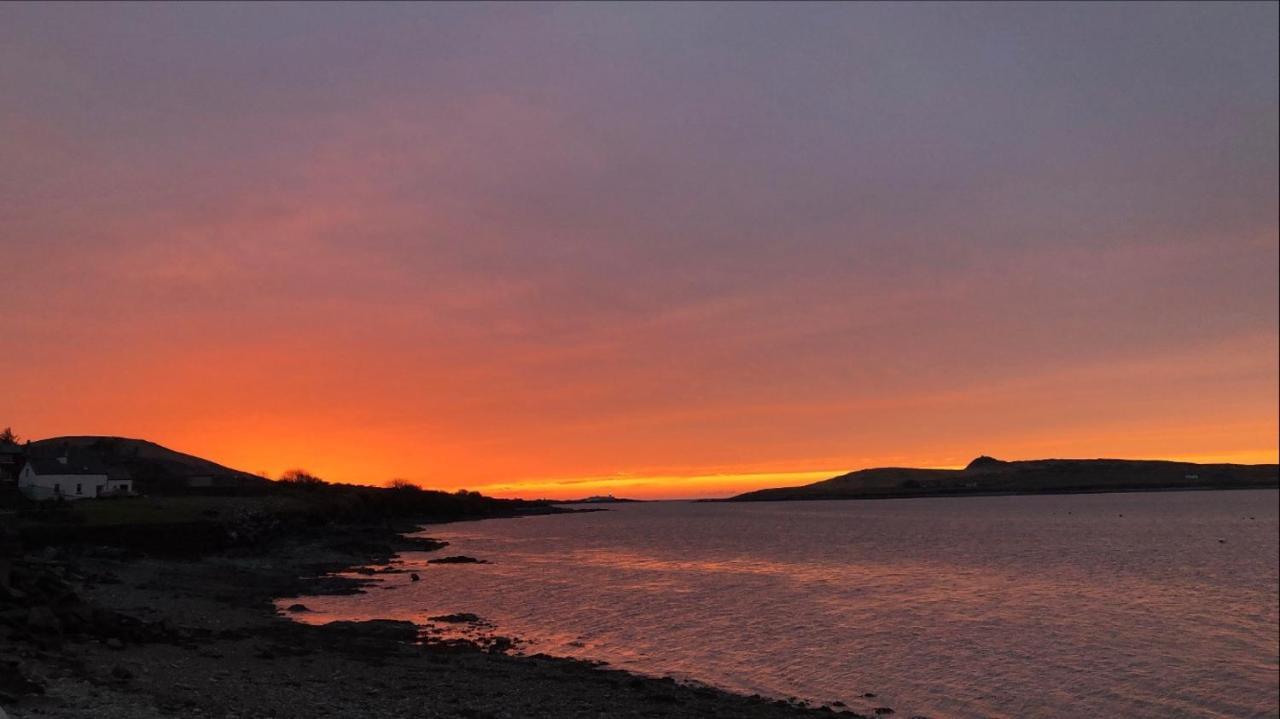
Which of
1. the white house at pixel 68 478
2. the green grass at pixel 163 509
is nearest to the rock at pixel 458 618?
the green grass at pixel 163 509

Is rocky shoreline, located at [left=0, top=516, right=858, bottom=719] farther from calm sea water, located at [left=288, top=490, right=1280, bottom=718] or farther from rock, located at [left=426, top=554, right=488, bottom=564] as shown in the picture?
rock, located at [left=426, top=554, right=488, bottom=564]

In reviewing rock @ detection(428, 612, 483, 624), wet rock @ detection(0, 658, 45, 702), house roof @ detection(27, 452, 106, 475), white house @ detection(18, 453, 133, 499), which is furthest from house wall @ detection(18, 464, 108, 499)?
wet rock @ detection(0, 658, 45, 702)

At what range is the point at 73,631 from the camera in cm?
2691

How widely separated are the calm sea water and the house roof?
43869 millimetres

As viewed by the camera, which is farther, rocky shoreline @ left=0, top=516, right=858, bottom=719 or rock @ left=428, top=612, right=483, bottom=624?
rock @ left=428, top=612, right=483, bottom=624

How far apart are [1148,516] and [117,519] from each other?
590 ft

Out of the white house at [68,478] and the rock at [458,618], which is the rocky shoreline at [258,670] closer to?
the rock at [458,618]

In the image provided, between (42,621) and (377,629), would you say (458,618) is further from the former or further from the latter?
(42,621)

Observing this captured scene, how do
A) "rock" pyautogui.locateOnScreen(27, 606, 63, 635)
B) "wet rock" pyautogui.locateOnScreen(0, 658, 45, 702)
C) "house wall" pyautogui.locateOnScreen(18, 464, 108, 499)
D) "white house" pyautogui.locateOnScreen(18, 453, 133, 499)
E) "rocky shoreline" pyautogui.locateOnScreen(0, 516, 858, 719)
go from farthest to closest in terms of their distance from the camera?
"white house" pyautogui.locateOnScreen(18, 453, 133, 499)
"house wall" pyautogui.locateOnScreen(18, 464, 108, 499)
"rock" pyautogui.locateOnScreen(27, 606, 63, 635)
"rocky shoreline" pyautogui.locateOnScreen(0, 516, 858, 719)
"wet rock" pyautogui.locateOnScreen(0, 658, 45, 702)

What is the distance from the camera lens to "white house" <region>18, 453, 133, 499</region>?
282ft

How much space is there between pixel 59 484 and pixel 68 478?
4.57 feet

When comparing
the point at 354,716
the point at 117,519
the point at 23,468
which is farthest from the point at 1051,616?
the point at 23,468

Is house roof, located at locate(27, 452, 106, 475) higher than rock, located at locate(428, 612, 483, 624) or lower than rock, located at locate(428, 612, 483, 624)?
higher

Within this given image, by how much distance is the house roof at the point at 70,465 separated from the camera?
8931 centimetres
